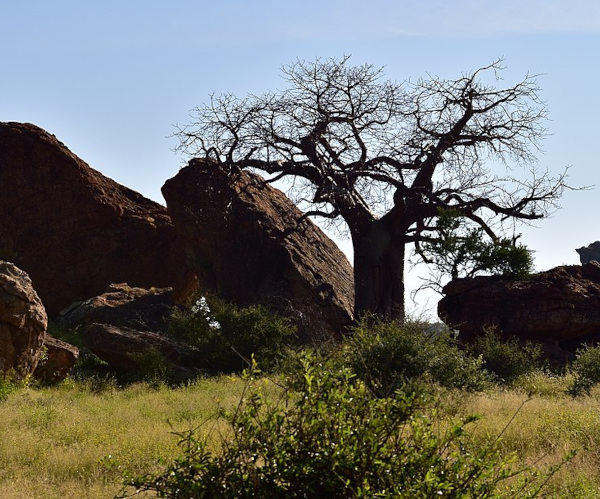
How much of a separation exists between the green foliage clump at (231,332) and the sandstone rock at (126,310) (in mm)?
2303

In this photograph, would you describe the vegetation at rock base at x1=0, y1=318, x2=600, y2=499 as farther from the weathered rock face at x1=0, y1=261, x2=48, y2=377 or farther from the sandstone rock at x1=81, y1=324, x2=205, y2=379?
the sandstone rock at x1=81, y1=324, x2=205, y2=379

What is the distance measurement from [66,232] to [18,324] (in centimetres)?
1374

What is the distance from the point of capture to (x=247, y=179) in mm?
23031

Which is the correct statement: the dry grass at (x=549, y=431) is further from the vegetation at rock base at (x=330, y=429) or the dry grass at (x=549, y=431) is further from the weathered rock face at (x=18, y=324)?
the weathered rock face at (x=18, y=324)

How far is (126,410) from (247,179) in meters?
12.4

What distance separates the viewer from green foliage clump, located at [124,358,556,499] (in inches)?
182

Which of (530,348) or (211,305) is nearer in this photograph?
(530,348)

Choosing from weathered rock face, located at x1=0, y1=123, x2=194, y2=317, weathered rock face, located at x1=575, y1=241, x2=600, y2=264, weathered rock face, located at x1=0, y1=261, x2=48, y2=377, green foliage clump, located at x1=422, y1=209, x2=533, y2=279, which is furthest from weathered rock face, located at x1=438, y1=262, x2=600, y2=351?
weathered rock face, located at x1=575, y1=241, x2=600, y2=264

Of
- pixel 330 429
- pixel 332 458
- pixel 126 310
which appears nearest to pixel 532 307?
pixel 126 310

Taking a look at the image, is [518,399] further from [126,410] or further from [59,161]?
[59,161]

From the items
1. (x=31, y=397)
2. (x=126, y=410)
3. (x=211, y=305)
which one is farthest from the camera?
(x=211, y=305)

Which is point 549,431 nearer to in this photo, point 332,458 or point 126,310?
point 332,458

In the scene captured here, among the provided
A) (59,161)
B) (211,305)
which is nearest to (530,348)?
(211,305)

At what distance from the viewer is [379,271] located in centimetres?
2138
